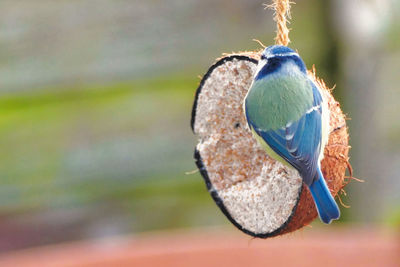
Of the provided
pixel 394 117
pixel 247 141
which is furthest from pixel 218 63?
pixel 394 117

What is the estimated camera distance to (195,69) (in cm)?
255

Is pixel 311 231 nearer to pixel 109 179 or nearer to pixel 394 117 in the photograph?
pixel 394 117

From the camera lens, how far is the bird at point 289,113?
3.91ft

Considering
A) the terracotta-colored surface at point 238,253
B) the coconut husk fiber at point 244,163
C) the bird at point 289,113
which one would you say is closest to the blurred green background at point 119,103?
the terracotta-colored surface at point 238,253

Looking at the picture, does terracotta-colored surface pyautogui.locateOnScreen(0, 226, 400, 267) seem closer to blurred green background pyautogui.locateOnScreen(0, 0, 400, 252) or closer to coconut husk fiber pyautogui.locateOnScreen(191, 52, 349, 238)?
blurred green background pyautogui.locateOnScreen(0, 0, 400, 252)

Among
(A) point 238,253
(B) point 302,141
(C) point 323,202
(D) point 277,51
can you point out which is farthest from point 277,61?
(A) point 238,253

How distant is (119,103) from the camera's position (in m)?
2.54

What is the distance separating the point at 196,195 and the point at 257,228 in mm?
1282

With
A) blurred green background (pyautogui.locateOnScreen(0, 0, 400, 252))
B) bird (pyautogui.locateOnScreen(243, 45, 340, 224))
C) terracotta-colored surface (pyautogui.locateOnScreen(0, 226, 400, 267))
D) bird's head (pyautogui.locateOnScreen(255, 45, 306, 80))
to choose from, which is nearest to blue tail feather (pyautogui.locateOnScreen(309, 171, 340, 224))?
bird (pyautogui.locateOnScreen(243, 45, 340, 224))

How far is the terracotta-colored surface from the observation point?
2148mm

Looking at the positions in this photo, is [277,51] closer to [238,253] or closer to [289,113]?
[289,113]

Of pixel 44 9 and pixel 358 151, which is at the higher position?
pixel 44 9

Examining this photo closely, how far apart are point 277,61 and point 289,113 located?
0.30ft

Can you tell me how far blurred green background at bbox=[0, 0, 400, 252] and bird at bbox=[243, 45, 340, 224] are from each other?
1218 mm
